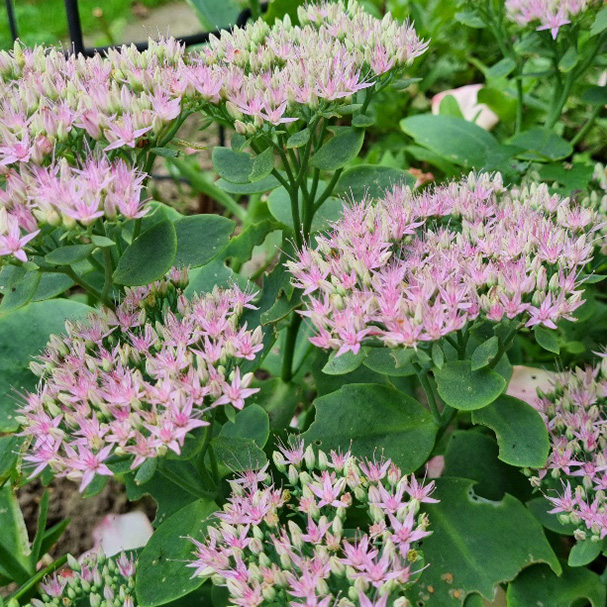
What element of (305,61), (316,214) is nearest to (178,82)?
(305,61)

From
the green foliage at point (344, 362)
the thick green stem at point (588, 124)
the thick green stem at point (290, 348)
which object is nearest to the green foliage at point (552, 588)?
the green foliage at point (344, 362)

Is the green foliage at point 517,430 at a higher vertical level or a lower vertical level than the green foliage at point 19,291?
lower

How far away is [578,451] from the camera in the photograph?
1287 millimetres

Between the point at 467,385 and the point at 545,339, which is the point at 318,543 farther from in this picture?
the point at 545,339

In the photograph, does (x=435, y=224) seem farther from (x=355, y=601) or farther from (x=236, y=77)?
(x=355, y=601)

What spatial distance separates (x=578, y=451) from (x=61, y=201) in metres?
0.93

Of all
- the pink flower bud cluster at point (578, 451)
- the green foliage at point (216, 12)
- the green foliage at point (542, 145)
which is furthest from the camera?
the green foliage at point (216, 12)

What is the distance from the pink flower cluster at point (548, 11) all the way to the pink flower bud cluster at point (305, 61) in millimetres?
388

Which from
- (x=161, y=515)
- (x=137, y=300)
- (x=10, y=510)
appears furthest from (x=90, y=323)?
(x=10, y=510)

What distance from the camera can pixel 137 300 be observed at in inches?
49.0

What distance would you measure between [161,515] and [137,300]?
0.43 metres

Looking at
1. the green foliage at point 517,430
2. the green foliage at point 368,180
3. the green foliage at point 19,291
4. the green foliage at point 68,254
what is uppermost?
the green foliage at point 68,254

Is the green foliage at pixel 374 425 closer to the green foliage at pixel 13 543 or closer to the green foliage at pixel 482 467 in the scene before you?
the green foliage at pixel 482 467

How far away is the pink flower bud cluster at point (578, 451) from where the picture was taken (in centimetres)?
123
